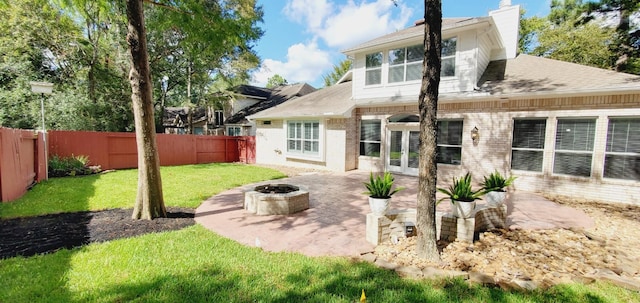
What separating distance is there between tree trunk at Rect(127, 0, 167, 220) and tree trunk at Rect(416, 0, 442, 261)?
5.11 metres

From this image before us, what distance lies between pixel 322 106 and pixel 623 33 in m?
16.5

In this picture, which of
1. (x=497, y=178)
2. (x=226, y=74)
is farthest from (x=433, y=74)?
(x=226, y=74)

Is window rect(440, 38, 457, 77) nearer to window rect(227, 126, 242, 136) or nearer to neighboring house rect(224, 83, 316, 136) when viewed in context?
neighboring house rect(224, 83, 316, 136)

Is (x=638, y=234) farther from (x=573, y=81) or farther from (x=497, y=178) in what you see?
(x=573, y=81)

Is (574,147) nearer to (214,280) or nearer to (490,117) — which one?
(490,117)

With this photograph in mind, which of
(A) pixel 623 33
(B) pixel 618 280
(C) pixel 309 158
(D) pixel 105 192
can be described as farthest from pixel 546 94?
(D) pixel 105 192

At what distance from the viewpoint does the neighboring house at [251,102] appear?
22231 mm

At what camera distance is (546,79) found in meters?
8.61

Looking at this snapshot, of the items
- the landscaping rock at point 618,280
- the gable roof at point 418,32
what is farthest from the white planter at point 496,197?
the gable roof at point 418,32

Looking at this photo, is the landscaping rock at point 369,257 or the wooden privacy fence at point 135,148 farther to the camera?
the wooden privacy fence at point 135,148

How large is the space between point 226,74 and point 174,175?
1282 centimetres

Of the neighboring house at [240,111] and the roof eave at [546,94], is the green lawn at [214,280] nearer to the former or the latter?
the roof eave at [546,94]

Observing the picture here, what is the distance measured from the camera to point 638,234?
4988 millimetres

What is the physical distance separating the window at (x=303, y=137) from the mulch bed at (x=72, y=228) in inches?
317
